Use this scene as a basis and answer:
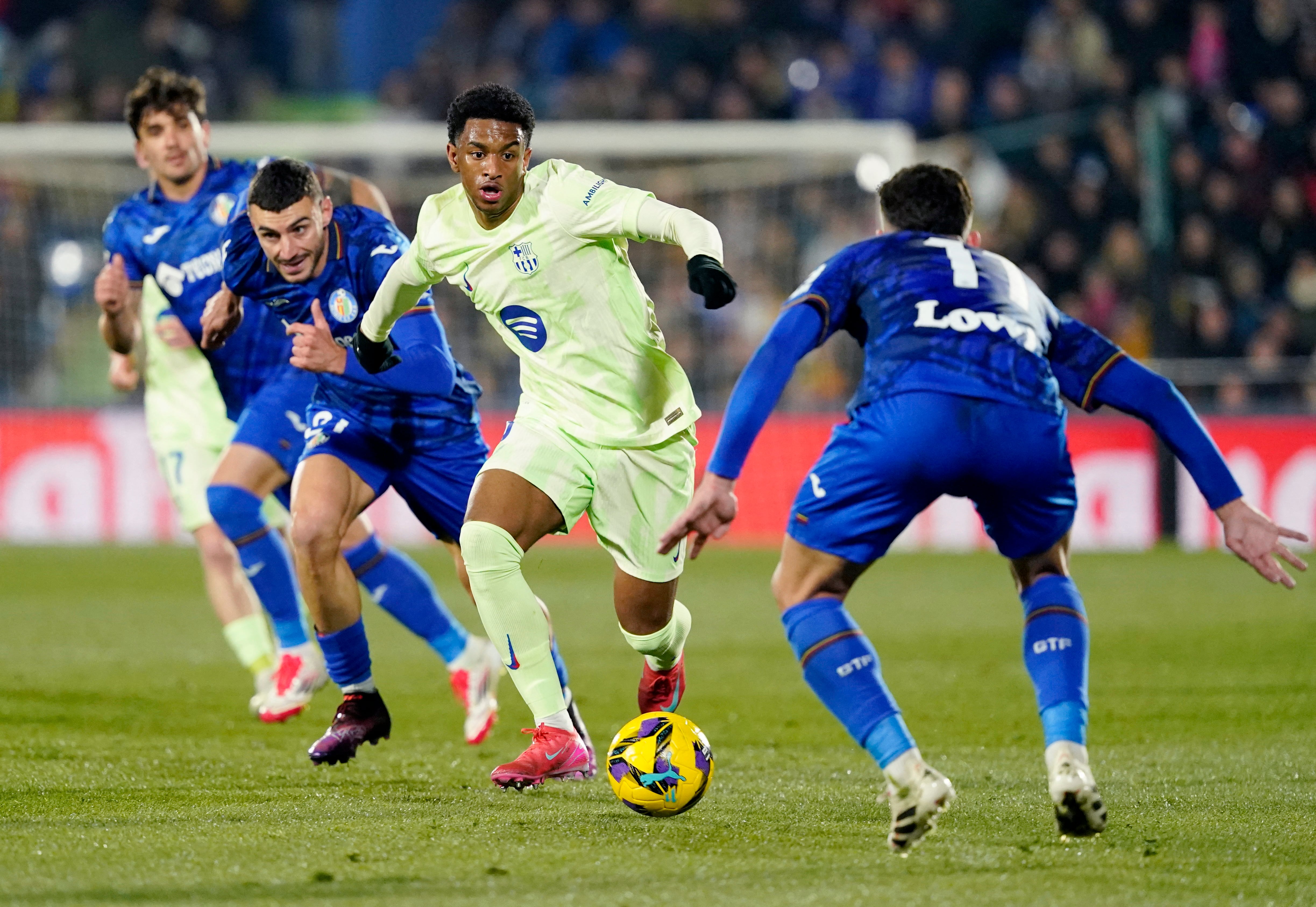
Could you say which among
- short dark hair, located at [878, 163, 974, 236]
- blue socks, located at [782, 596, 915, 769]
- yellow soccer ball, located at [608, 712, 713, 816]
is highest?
short dark hair, located at [878, 163, 974, 236]

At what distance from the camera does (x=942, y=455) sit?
160 inches

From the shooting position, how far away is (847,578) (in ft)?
13.8

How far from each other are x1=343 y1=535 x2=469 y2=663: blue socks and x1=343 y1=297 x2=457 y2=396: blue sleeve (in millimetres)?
990

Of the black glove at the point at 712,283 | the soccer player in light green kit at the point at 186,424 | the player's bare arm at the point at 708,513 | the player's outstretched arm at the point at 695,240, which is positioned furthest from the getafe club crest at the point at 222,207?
the player's bare arm at the point at 708,513

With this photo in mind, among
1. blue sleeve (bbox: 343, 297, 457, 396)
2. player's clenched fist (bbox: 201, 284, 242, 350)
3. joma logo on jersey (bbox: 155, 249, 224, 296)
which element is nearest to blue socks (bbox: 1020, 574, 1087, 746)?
blue sleeve (bbox: 343, 297, 457, 396)

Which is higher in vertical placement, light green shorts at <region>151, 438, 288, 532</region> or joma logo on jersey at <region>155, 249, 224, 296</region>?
joma logo on jersey at <region>155, 249, 224, 296</region>

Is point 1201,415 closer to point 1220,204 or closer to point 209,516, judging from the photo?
point 1220,204

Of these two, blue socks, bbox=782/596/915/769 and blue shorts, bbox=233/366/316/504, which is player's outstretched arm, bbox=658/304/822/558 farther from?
blue shorts, bbox=233/366/316/504

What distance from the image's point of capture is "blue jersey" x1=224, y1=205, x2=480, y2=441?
562cm

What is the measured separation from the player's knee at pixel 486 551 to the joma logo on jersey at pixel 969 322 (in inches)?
57.7

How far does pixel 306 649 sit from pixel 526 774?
85.1 inches

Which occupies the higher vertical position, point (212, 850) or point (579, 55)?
point (579, 55)

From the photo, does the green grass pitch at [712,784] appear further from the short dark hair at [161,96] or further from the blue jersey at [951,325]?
the short dark hair at [161,96]

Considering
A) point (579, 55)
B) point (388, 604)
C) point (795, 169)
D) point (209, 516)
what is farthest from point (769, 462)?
point (388, 604)
